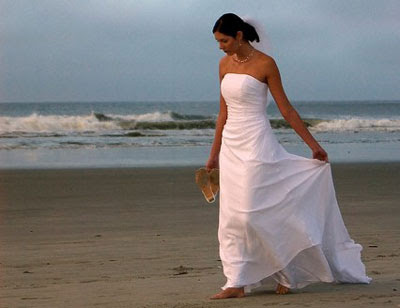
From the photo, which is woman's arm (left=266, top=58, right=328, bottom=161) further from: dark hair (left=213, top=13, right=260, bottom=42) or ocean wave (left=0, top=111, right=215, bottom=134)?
ocean wave (left=0, top=111, right=215, bottom=134)

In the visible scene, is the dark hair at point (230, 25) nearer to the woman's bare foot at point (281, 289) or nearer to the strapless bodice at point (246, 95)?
the strapless bodice at point (246, 95)

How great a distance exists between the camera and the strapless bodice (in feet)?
18.2

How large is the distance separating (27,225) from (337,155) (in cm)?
1252

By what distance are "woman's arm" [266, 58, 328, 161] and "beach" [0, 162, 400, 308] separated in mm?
901

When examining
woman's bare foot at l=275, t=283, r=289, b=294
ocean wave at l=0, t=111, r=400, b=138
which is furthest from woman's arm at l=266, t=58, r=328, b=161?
ocean wave at l=0, t=111, r=400, b=138

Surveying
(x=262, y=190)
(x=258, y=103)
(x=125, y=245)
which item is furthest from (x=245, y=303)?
(x=125, y=245)

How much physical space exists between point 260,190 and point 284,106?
559 millimetres

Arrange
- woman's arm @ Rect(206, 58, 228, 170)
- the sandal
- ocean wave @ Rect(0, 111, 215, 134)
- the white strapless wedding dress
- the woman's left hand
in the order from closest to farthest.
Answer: the white strapless wedding dress, the woman's left hand, woman's arm @ Rect(206, 58, 228, 170), the sandal, ocean wave @ Rect(0, 111, 215, 134)

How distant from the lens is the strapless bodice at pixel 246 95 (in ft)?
18.2

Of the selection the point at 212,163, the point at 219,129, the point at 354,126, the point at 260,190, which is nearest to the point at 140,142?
the point at 354,126

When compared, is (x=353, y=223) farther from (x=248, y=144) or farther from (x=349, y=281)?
(x=248, y=144)

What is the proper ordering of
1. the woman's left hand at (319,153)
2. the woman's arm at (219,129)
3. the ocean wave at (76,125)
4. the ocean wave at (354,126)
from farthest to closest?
1. the ocean wave at (354,126)
2. the ocean wave at (76,125)
3. the woman's arm at (219,129)
4. the woman's left hand at (319,153)

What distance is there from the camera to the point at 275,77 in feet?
18.2

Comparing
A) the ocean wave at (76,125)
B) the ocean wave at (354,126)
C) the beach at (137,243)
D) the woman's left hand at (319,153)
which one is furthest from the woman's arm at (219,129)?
the ocean wave at (354,126)
